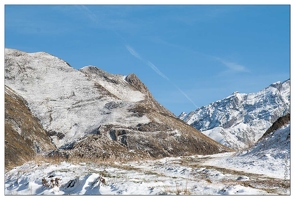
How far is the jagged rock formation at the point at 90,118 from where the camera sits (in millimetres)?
95562

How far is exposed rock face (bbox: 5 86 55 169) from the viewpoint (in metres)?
74.8

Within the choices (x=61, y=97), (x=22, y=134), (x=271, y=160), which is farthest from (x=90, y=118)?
(x=271, y=160)

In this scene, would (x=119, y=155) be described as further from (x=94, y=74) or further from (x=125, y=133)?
(x=94, y=74)

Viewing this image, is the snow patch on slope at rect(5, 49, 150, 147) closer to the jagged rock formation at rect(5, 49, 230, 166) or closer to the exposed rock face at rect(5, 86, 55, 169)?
the jagged rock formation at rect(5, 49, 230, 166)

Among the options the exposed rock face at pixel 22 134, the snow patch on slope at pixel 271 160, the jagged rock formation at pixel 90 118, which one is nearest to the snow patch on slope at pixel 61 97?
the jagged rock formation at pixel 90 118

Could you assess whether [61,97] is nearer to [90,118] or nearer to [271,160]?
[90,118]

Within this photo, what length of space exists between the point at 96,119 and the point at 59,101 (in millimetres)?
16488

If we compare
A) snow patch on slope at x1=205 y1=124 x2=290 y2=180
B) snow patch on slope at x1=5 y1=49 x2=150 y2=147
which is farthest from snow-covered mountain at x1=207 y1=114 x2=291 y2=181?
snow patch on slope at x1=5 y1=49 x2=150 y2=147

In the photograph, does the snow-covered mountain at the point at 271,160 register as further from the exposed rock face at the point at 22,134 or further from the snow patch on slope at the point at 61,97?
the snow patch on slope at the point at 61,97

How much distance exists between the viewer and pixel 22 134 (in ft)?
294

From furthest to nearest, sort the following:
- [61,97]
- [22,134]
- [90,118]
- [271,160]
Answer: [61,97] → [90,118] → [22,134] → [271,160]

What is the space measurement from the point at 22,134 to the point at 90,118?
2609 cm

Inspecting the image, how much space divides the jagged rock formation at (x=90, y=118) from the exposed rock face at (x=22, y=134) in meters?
4.11

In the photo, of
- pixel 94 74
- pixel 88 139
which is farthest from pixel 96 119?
pixel 94 74
